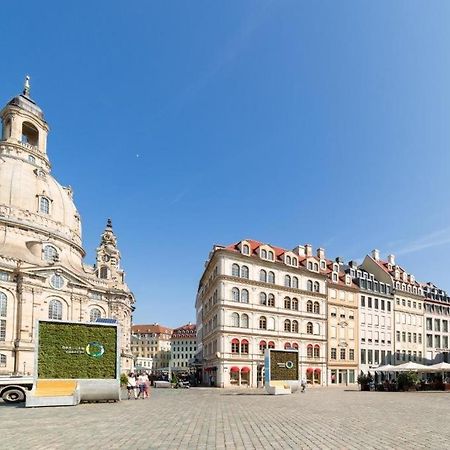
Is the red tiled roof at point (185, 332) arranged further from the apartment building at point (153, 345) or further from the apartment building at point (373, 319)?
the apartment building at point (373, 319)

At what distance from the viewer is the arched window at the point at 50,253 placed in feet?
237

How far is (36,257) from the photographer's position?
70688 mm

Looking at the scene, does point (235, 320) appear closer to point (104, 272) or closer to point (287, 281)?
point (287, 281)

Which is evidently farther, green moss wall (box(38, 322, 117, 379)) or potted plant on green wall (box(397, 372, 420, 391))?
potted plant on green wall (box(397, 372, 420, 391))

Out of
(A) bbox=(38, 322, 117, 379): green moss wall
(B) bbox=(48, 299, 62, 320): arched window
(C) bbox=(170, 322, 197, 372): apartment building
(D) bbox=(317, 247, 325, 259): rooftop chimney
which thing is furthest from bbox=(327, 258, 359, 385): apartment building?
(C) bbox=(170, 322, 197, 372): apartment building

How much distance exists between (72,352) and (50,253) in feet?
165

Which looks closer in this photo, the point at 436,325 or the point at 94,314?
the point at 94,314

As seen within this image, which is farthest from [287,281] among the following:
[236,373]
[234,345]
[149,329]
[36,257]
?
[149,329]

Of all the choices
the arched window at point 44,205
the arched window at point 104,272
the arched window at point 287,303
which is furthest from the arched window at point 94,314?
the arched window at point 287,303

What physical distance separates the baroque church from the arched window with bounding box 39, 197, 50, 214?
164mm

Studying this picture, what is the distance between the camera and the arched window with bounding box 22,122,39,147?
287 ft

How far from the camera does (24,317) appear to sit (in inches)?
2525

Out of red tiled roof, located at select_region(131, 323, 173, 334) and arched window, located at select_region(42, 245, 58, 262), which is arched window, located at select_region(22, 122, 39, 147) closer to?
arched window, located at select_region(42, 245, 58, 262)

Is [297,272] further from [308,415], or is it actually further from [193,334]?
[193,334]
